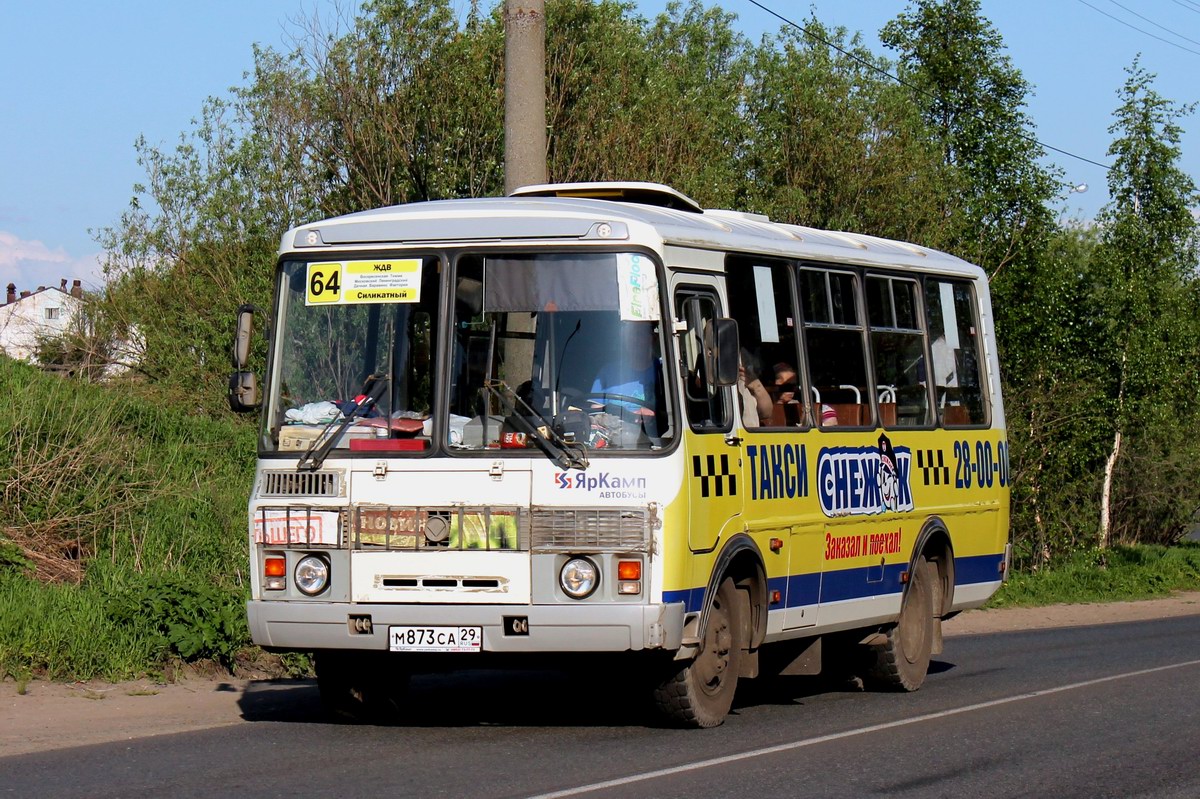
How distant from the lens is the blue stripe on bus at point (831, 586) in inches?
382

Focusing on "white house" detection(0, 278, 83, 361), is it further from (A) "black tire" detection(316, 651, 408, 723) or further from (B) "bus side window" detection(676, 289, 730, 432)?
(B) "bus side window" detection(676, 289, 730, 432)

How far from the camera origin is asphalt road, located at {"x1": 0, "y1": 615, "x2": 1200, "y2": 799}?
807 centimetres

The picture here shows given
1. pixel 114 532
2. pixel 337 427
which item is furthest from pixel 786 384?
pixel 114 532

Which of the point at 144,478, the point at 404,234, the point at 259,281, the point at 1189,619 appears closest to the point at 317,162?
the point at 259,281

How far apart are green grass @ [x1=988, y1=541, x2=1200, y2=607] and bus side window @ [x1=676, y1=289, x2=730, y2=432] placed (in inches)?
721

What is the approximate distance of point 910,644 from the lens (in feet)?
43.5

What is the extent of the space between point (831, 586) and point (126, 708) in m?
4.74

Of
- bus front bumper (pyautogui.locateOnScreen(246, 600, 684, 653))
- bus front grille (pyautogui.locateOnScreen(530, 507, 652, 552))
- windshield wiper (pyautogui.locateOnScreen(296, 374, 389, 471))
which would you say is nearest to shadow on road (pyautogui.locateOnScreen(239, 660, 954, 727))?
bus front bumper (pyautogui.locateOnScreen(246, 600, 684, 653))

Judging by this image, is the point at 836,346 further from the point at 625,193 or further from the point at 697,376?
the point at 697,376

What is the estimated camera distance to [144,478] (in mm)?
17797

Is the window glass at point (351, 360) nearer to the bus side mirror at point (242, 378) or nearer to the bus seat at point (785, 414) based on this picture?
the bus side mirror at point (242, 378)

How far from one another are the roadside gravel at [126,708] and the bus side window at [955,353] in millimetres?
5413

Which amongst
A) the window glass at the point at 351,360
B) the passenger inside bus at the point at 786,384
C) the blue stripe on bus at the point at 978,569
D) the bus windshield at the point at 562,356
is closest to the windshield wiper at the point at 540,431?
the bus windshield at the point at 562,356

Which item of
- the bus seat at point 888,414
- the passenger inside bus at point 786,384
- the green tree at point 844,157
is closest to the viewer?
the passenger inside bus at point 786,384
